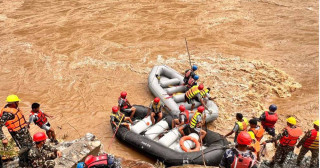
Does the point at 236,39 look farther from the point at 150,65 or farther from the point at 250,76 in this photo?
the point at 150,65

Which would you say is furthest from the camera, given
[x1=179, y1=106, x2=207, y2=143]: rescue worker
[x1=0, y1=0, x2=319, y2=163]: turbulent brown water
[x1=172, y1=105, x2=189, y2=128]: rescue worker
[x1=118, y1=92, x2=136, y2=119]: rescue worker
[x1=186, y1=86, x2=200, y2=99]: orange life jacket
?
[x1=0, y1=0, x2=319, y2=163]: turbulent brown water

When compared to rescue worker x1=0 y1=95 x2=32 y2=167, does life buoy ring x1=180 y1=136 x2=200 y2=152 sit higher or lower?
lower

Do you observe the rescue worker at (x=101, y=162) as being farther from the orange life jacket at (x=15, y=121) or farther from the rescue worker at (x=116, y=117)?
the rescue worker at (x=116, y=117)

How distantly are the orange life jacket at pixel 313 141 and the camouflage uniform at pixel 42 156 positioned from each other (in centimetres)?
477

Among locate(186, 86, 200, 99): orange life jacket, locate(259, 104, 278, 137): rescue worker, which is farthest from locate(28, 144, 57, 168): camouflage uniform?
locate(259, 104, 278, 137): rescue worker

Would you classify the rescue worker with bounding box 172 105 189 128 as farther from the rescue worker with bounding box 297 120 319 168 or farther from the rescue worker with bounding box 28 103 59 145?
the rescue worker with bounding box 28 103 59 145

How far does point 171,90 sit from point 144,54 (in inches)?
171

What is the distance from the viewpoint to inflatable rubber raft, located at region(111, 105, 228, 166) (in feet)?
18.0

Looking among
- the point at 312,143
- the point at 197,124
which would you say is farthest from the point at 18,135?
the point at 312,143

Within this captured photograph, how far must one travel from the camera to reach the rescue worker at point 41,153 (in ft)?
13.0

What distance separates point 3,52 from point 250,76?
11.3m

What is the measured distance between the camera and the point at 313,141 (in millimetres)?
5004

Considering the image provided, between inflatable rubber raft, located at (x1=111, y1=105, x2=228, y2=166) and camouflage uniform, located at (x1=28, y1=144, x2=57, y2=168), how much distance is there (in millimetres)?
2362

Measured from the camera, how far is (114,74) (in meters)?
10.5
